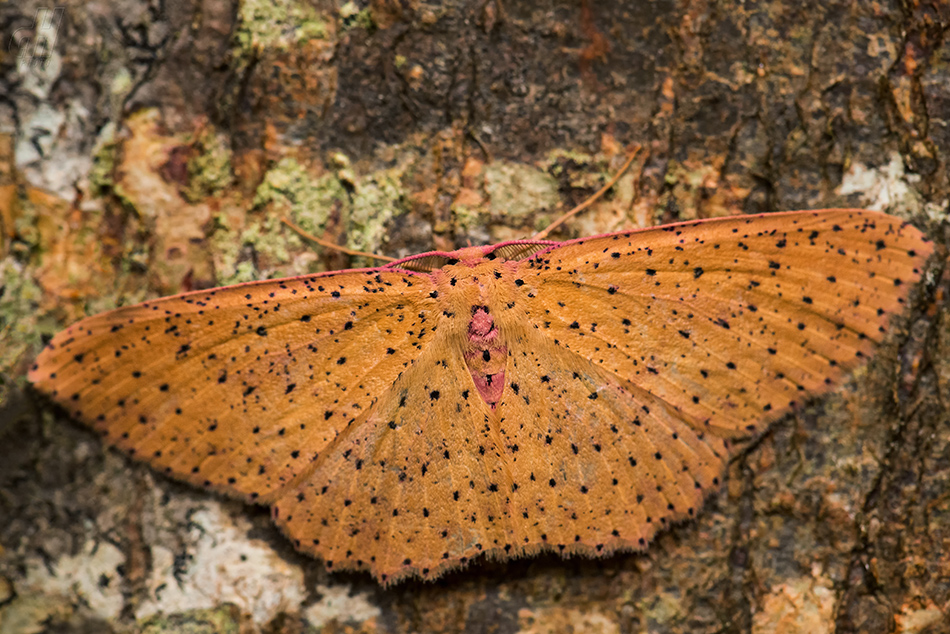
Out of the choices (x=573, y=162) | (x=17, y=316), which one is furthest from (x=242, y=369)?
(x=573, y=162)

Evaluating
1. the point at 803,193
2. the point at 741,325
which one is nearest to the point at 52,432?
the point at 741,325

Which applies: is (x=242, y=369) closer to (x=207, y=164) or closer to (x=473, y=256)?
(x=207, y=164)

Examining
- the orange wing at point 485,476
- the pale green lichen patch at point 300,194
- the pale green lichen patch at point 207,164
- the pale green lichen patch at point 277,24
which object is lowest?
the orange wing at point 485,476

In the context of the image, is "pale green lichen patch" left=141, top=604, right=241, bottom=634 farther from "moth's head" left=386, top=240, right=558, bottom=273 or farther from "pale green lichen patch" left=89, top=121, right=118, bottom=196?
"pale green lichen patch" left=89, top=121, right=118, bottom=196

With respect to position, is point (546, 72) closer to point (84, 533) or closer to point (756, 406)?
point (756, 406)

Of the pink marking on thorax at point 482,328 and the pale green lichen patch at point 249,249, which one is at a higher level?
the pale green lichen patch at point 249,249

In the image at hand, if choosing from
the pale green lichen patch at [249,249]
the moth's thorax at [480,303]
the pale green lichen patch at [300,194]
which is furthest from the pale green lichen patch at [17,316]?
the moth's thorax at [480,303]

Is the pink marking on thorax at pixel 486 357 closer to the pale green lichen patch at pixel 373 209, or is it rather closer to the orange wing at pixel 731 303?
the orange wing at pixel 731 303
